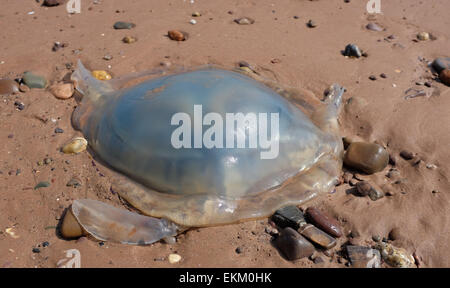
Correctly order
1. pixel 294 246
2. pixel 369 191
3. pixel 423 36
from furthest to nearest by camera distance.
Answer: pixel 423 36 < pixel 369 191 < pixel 294 246

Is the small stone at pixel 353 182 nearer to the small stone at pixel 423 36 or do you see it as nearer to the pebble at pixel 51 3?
the small stone at pixel 423 36

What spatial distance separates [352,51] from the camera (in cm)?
536

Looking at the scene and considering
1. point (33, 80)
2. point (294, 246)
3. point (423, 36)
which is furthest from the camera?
point (423, 36)

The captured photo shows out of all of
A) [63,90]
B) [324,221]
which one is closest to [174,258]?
[324,221]

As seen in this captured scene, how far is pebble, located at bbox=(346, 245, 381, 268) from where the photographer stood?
303 centimetres

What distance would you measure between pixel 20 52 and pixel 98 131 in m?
2.28

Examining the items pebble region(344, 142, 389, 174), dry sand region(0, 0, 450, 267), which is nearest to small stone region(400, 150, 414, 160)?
dry sand region(0, 0, 450, 267)

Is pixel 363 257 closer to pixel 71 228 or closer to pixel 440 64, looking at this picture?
pixel 71 228

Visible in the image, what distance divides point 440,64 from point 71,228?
4.53 metres

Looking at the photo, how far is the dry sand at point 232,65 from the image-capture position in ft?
10.4

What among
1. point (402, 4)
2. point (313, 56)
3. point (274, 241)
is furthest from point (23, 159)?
point (402, 4)

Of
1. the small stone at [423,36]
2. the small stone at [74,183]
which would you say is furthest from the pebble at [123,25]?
the small stone at [423,36]

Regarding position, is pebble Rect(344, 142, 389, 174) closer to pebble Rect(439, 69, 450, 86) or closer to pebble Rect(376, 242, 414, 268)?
pebble Rect(376, 242, 414, 268)

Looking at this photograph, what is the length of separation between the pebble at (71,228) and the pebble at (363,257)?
2031 millimetres
